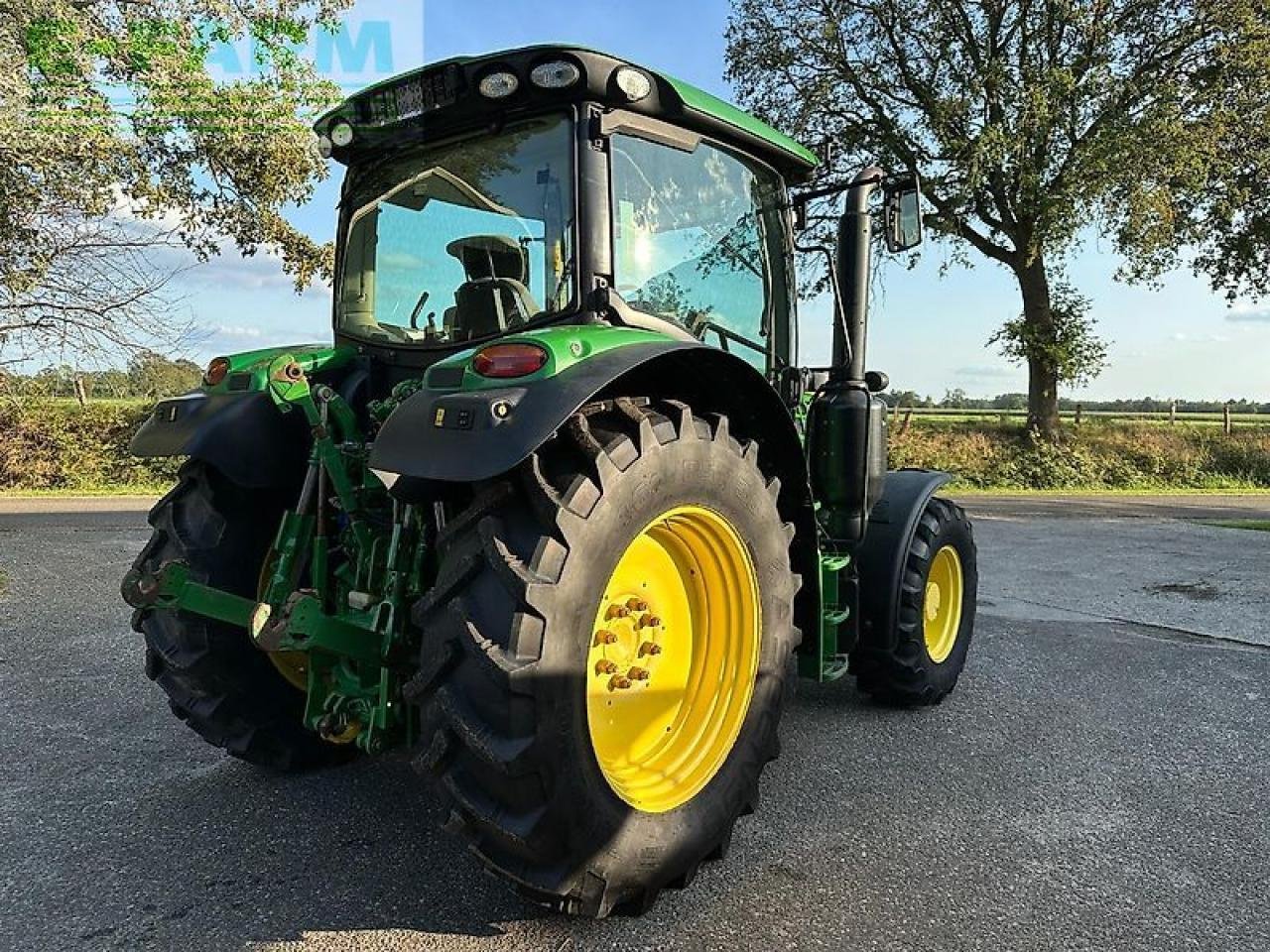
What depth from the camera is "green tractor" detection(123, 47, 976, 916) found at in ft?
6.53

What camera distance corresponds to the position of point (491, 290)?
2812 mm

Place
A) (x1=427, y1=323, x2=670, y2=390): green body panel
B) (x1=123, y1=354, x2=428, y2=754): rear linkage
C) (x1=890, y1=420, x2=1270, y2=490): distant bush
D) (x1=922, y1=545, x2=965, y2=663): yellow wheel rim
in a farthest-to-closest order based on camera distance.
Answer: (x1=890, y1=420, x2=1270, y2=490): distant bush → (x1=922, y1=545, x2=965, y2=663): yellow wheel rim → (x1=123, y1=354, x2=428, y2=754): rear linkage → (x1=427, y1=323, x2=670, y2=390): green body panel

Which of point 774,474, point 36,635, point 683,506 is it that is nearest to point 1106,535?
point 774,474

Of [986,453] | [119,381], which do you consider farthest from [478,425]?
[986,453]

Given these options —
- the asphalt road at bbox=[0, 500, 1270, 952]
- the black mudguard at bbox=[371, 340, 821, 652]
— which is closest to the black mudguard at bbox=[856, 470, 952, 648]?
the asphalt road at bbox=[0, 500, 1270, 952]

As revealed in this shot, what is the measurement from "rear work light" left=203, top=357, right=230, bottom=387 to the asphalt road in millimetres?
1400

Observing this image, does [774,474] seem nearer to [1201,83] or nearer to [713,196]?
[713,196]

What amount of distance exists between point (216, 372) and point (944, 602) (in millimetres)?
3374

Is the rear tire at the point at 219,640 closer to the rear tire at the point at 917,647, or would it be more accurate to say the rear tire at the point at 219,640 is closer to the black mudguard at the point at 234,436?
the black mudguard at the point at 234,436

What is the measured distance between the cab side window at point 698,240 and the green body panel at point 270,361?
3.58 ft

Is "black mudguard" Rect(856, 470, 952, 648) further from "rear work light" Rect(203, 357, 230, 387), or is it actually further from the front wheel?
"rear work light" Rect(203, 357, 230, 387)

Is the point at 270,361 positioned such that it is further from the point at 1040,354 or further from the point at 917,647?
the point at 1040,354

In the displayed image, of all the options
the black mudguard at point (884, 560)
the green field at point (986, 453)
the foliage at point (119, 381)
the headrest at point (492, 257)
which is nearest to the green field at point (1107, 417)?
the green field at point (986, 453)

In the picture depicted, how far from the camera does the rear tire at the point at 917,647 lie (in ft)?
12.3
